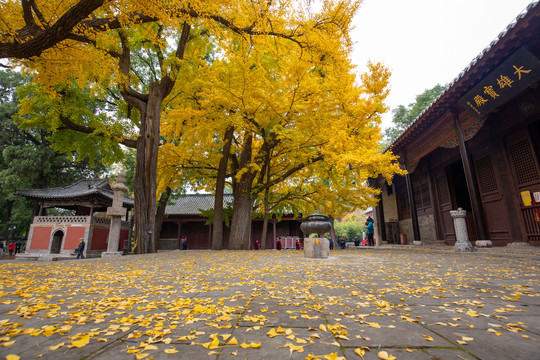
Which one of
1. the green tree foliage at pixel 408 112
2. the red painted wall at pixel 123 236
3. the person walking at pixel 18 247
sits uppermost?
the green tree foliage at pixel 408 112

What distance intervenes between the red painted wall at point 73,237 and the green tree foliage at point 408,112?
27.5 m

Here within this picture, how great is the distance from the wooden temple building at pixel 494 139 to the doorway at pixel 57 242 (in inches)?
908

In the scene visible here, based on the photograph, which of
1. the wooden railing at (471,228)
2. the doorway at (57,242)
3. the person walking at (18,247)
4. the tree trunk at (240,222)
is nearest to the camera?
the wooden railing at (471,228)

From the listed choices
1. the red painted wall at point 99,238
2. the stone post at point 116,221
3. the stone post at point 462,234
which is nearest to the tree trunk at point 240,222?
the stone post at point 116,221

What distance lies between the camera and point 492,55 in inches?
225

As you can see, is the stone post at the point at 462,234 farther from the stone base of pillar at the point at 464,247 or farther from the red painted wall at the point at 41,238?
the red painted wall at the point at 41,238

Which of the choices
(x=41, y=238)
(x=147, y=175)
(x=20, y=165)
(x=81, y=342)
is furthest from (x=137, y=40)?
(x=20, y=165)

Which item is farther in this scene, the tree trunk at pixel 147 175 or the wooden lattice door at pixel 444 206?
the wooden lattice door at pixel 444 206

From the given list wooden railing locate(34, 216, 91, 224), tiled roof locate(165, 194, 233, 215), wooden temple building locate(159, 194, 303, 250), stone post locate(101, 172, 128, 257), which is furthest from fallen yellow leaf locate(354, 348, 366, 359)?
wooden railing locate(34, 216, 91, 224)

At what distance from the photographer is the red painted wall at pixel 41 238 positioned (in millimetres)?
17375

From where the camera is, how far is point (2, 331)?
1.61m

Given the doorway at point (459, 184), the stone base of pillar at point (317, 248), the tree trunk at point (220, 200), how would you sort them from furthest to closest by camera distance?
1. the tree trunk at point (220, 200)
2. the doorway at point (459, 184)
3. the stone base of pillar at point (317, 248)

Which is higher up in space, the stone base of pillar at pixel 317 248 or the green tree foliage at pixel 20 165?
the green tree foliage at pixel 20 165

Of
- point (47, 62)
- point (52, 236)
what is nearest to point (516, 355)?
point (47, 62)
